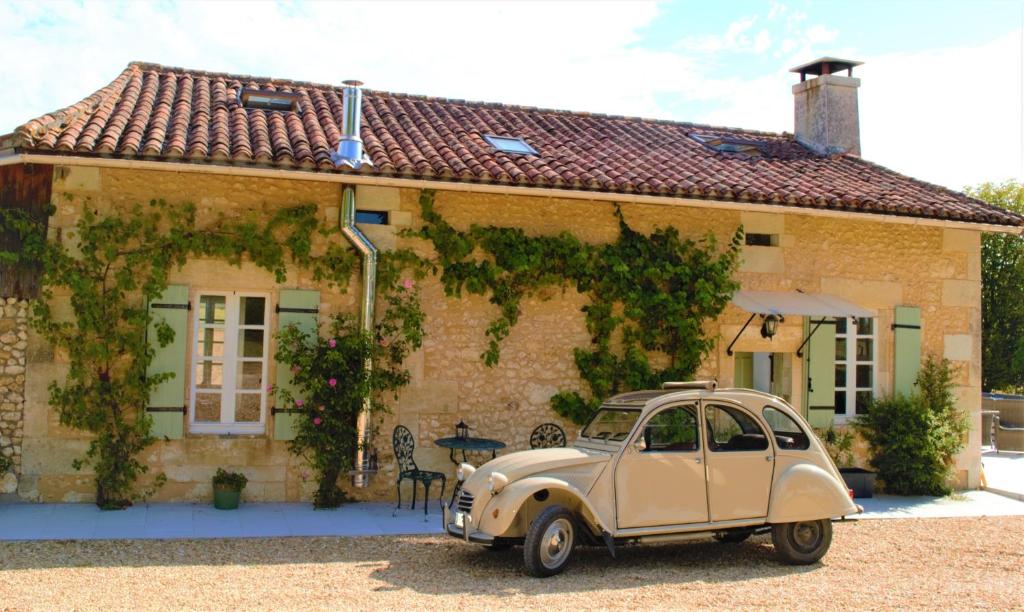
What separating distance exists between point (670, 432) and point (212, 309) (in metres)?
5.05

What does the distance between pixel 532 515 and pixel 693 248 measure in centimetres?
504

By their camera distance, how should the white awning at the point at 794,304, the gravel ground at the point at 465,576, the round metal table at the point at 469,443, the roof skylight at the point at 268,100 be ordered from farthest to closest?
1. the roof skylight at the point at 268,100
2. the white awning at the point at 794,304
3. the round metal table at the point at 469,443
4. the gravel ground at the point at 465,576

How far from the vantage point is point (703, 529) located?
7.46m

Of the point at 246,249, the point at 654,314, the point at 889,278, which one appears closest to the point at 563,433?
the point at 654,314

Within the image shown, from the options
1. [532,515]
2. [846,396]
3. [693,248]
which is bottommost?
[532,515]

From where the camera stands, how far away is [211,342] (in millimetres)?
9906

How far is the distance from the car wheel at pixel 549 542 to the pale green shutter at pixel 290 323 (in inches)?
142

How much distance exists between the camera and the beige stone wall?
952 cm

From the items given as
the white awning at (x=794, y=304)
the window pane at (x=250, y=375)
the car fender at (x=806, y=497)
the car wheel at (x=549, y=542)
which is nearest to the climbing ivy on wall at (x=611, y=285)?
the white awning at (x=794, y=304)

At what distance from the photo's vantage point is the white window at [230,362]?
9.86 meters

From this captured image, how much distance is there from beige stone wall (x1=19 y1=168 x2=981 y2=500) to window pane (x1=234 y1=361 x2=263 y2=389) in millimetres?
185

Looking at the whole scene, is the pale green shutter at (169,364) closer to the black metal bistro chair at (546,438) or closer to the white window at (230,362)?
the white window at (230,362)

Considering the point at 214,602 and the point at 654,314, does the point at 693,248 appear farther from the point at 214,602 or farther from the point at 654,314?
the point at 214,602

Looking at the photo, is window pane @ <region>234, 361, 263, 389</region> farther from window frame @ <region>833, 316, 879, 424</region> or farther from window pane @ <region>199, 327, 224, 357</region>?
window frame @ <region>833, 316, 879, 424</region>
